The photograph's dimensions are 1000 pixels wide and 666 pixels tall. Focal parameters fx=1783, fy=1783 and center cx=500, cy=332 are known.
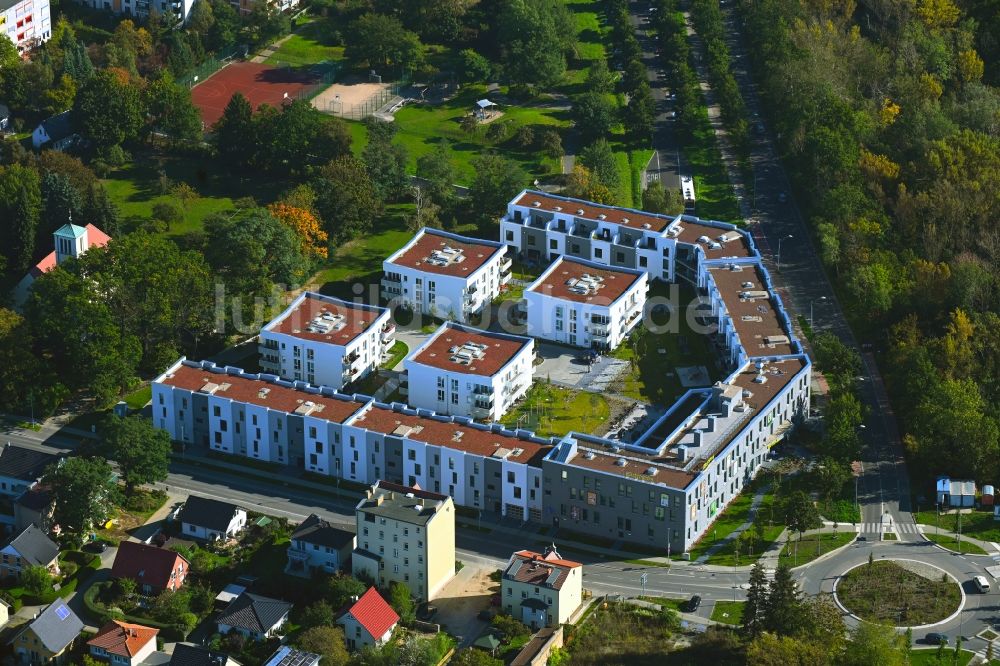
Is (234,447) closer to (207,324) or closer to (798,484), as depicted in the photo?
(207,324)

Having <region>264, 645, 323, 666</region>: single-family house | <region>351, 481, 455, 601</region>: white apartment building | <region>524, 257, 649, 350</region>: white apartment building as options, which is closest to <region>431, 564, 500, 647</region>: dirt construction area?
<region>351, 481, 455, 601</region>: white apartment building

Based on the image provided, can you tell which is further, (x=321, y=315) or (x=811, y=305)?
(x=811, y=305)

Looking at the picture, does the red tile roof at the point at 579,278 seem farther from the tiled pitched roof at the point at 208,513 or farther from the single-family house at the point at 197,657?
the single-family house at the point at 197,657

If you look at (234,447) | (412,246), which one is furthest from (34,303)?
(412,246)

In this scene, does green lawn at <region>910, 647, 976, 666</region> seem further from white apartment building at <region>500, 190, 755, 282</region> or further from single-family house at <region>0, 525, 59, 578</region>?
single-family house at <region>0, 525, 59, 578</region>

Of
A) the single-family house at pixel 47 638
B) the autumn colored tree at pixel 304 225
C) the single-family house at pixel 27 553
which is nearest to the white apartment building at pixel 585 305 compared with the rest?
the autumn colored tree at pixel 304 225

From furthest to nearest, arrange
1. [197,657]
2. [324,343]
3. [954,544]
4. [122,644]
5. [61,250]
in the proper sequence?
1. [61,250]
2. [324,343]
3. [954,544]
4. [122,644]
5. [197,657]

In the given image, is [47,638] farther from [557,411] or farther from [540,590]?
[557,411]

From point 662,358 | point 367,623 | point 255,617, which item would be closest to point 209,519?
point 255,617
